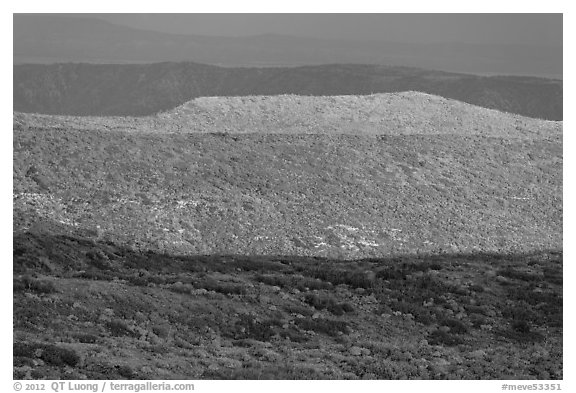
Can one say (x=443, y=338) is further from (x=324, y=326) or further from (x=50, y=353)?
(x=50, y=353)

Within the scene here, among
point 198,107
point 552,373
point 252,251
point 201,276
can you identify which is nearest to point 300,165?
point 252,251

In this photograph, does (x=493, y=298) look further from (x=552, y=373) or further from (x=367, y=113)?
(x=367, y=113)

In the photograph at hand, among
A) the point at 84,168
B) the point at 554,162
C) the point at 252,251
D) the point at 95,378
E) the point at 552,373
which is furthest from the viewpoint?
the point at 554,162

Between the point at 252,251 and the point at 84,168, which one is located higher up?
the point at 84,168

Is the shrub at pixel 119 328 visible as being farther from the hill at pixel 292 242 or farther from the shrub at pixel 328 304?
the shrub at pixel 328 304

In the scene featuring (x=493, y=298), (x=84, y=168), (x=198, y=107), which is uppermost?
(x=198, y=107)

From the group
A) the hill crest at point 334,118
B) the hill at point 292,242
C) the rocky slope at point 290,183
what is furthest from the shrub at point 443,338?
the hill crest at point 334,118

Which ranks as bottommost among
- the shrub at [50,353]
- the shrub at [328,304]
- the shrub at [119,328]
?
the shrub at [50,353]

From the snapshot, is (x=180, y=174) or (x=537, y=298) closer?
(x=537, y=298)
